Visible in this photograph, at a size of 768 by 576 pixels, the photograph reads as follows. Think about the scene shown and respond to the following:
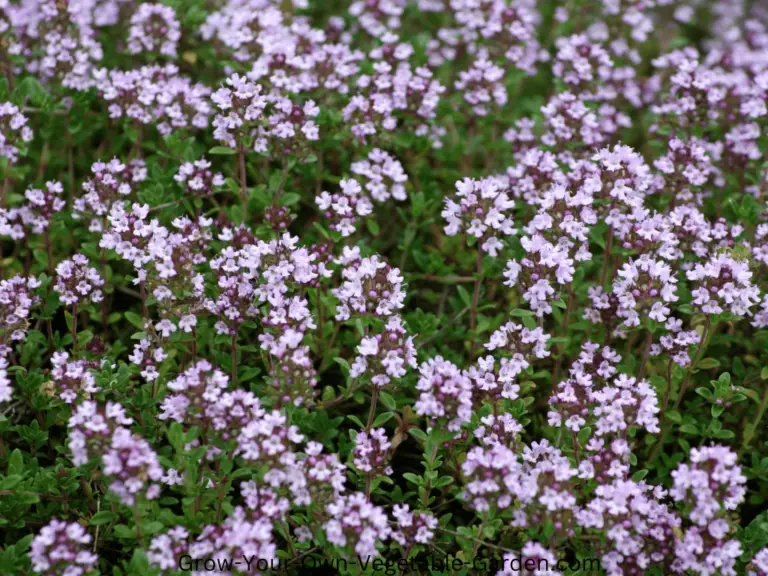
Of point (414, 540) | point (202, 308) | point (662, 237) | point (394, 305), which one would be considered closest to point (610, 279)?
point (662, 237)

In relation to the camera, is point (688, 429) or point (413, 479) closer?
point (413, 479)

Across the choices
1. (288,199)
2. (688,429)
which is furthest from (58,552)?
(688,429)

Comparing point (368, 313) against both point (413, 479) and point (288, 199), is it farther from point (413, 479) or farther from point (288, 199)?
point (288, 199)

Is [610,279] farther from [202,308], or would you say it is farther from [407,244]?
[202,308]

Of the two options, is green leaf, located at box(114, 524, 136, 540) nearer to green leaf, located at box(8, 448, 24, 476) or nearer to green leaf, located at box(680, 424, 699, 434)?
green leaf, located at box(8, 448, 24, 476)

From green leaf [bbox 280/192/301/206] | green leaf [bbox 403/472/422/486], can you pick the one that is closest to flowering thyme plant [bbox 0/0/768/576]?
green leaf [bbox 403/472/422/486]

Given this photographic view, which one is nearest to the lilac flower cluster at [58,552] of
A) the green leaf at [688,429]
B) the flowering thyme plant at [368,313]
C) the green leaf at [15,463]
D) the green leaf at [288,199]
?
the flowering thyme plant at [368,313]

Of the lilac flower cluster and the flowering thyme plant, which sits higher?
the flowering thyme plant
